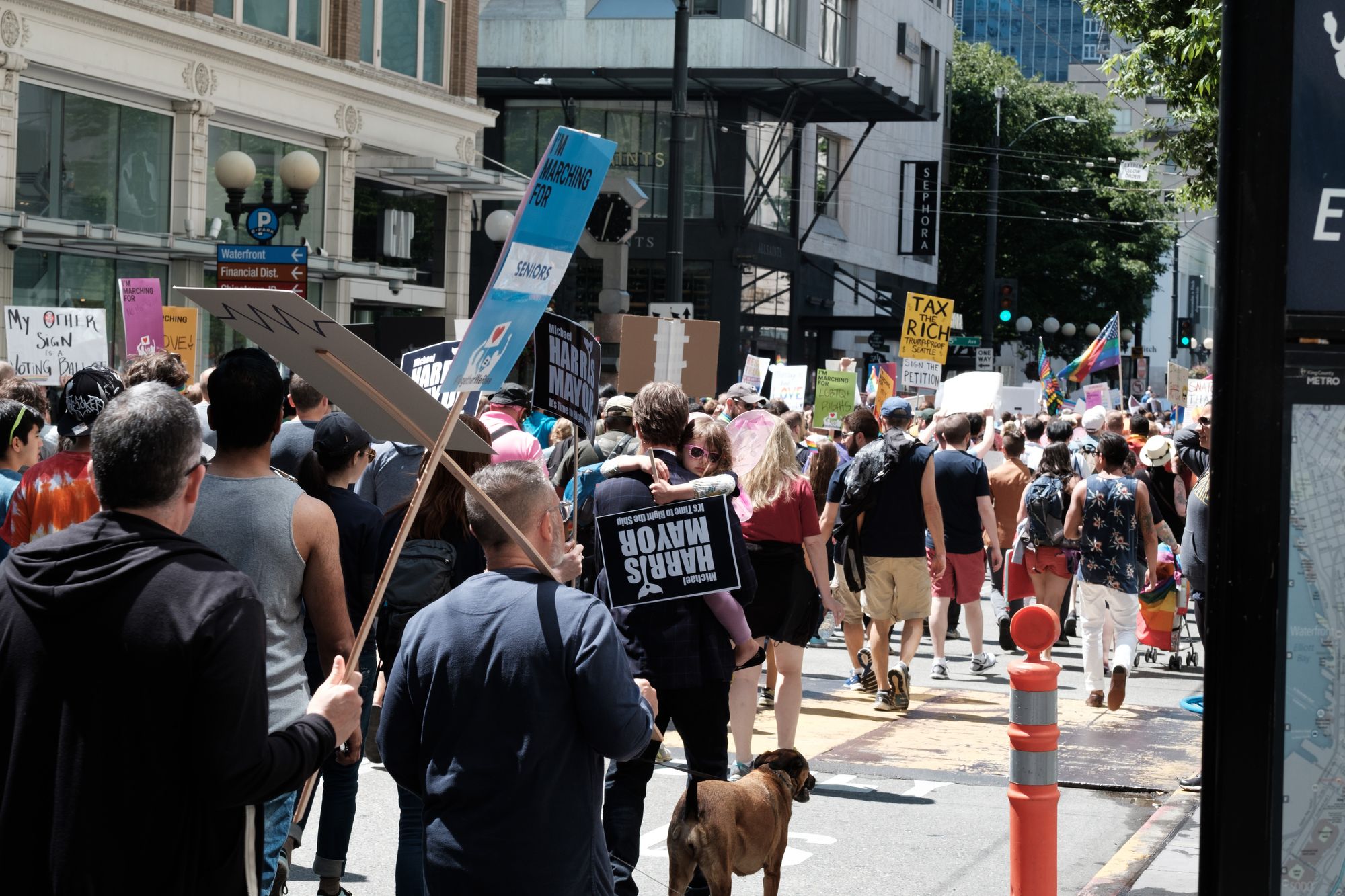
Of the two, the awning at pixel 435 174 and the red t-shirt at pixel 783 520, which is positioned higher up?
the awning at pixel 435 174

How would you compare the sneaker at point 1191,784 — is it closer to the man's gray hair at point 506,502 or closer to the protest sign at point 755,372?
the man's gray hair at point 506,502

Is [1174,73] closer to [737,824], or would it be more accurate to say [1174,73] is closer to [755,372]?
[755,372]

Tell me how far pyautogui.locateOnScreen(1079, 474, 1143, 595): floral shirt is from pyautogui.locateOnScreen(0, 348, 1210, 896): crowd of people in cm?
250

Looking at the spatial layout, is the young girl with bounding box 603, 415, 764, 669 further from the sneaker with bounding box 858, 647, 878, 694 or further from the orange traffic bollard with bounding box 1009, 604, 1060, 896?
the sneaker with bounding box 858, 647, 878, 694

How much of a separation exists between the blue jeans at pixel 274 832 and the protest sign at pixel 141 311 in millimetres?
10982

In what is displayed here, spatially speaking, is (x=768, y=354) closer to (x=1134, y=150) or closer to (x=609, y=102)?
(x=609, y=102)

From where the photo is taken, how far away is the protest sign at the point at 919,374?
2075 centimetres

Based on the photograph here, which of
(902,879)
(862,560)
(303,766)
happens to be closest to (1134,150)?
(862,560)

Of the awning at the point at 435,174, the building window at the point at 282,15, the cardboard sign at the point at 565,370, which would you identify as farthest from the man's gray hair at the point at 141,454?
the awning at the point at 435,174

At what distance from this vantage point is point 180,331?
632 inches

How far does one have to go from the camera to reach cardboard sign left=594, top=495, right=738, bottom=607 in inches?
243

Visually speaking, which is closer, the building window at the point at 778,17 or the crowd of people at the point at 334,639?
the crowd of people at the point at 334,639

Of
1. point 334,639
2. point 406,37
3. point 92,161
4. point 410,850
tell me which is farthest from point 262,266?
point 406,37

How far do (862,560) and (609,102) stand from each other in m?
30.0
